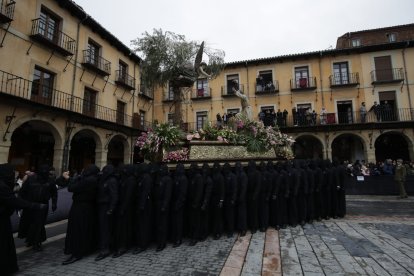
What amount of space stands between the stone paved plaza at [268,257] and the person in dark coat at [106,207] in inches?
13.6

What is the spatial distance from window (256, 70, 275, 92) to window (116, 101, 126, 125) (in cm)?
1162

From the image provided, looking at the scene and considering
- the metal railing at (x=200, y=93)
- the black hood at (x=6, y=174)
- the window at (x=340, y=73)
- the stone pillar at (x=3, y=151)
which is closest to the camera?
the black hood at (x=6, y=174)

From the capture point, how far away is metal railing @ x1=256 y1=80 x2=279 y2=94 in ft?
71.1

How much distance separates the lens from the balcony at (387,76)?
1931 centimetres

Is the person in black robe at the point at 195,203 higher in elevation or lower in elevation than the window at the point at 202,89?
lower

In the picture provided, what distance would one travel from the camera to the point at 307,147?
71.3ft

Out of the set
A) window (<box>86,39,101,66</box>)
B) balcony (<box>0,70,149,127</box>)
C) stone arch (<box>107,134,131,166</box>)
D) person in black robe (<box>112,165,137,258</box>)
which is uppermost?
window (<box>86,39,101,66</box>)

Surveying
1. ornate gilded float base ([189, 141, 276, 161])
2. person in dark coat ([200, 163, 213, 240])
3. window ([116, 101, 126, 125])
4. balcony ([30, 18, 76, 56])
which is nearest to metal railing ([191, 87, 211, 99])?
window ([116, 101, 126, 125])

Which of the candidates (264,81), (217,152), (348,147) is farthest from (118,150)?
(348,147)

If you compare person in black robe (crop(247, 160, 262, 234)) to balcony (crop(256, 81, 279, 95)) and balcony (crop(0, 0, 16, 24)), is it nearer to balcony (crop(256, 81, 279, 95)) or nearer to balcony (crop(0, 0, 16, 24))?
balcony (crop(0, 0, 16, 24))

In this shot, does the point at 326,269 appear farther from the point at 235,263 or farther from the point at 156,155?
the point at 156,155

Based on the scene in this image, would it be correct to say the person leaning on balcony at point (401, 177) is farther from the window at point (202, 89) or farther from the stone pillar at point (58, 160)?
the stone pillar at point (58, 160)

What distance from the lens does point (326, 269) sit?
13.6 feet

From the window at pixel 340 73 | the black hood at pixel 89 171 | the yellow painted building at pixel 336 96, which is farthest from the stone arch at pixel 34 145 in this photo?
the window at pixel 340 73
